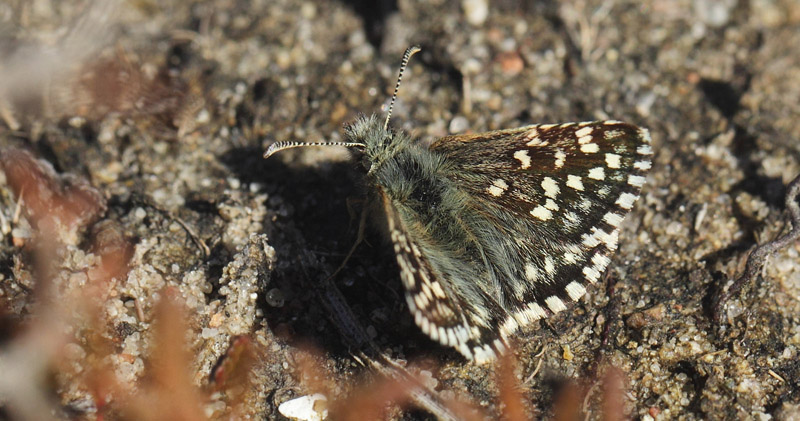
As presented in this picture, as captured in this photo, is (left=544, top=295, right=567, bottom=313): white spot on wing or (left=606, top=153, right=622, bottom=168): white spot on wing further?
(left=606, top=153, right=622, bottom=168): white spot on wing

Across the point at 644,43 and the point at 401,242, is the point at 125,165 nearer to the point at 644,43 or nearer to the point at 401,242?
the point at 401,242

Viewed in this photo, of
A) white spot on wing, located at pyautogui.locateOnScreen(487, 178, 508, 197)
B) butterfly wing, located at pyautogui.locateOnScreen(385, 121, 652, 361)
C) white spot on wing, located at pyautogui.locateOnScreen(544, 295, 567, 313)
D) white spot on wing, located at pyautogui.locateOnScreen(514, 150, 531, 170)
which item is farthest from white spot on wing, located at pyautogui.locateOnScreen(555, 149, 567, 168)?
white spot on wing, located at pyautogui.locateOnScreen(544, 295, 567, 313)

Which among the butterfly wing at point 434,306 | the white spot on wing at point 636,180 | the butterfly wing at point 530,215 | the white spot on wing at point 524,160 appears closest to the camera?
the butterfly wing at point 434,306

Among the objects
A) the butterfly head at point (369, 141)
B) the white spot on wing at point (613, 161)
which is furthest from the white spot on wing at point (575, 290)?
the butterfly head at point (369, 141)

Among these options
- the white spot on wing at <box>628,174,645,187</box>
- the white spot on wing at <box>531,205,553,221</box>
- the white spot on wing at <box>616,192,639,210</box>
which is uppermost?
the white spot on wing at <box>628,174,645,187</box>

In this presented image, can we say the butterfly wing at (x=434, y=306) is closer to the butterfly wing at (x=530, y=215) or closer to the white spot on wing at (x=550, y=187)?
the butterfly wing at (x=530, y=215)

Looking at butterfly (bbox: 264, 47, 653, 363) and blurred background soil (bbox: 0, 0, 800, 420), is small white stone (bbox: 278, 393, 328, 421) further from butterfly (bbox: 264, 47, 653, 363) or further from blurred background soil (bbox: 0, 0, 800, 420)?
butterfly (bbox: 264, 47, 653, 363)

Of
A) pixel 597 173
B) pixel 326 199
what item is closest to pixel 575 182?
pixel 597 173

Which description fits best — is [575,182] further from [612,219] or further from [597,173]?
[612,219]

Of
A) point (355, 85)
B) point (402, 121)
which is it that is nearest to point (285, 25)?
point (355, 85)
